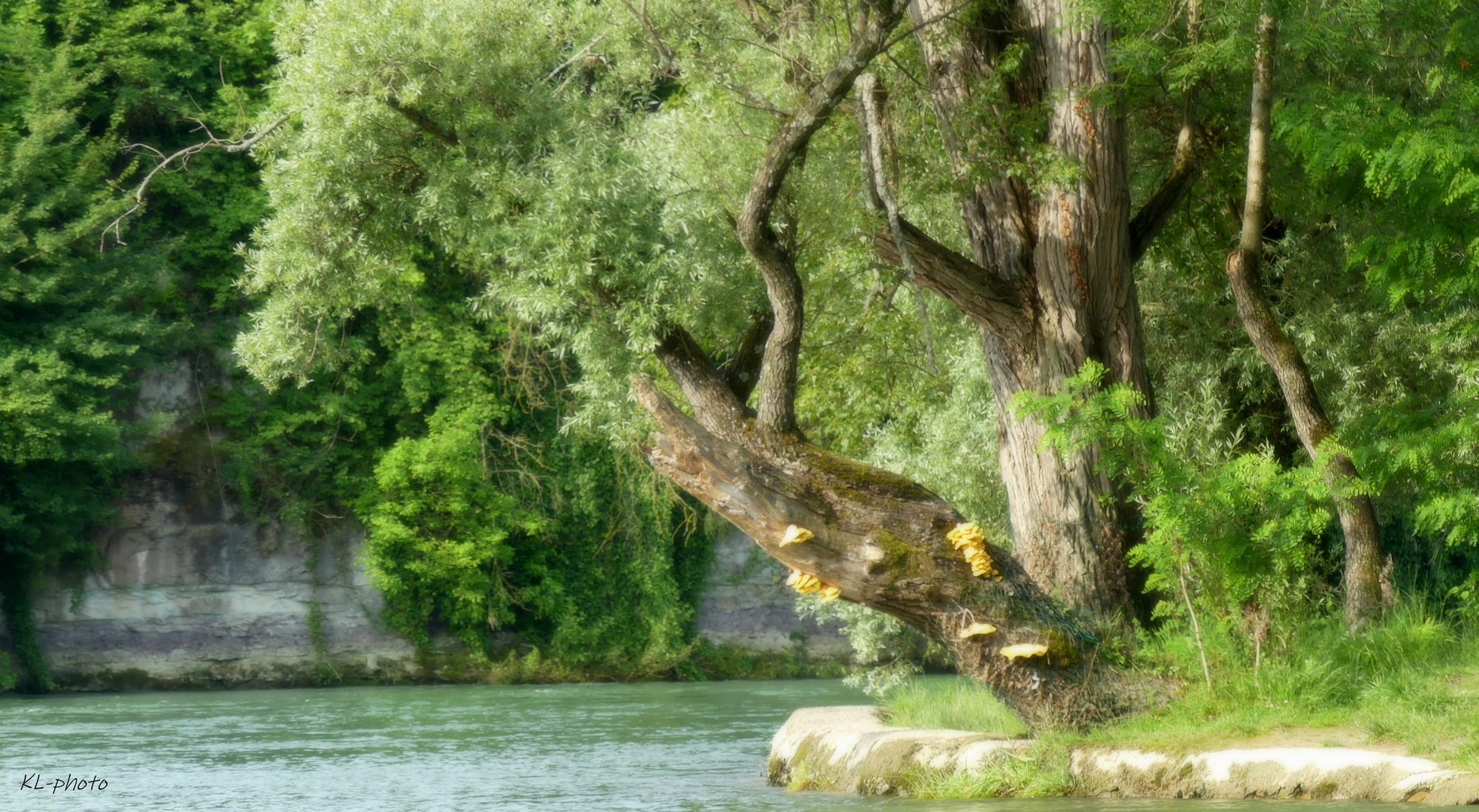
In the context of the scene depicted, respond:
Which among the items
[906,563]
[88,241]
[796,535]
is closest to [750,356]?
[796,535]

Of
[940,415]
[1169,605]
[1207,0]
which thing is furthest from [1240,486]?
[940,415]

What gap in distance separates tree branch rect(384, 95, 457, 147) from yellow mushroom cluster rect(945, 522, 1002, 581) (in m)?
5.24

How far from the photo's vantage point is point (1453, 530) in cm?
951

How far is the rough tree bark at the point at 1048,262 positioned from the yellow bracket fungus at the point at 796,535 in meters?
2.25

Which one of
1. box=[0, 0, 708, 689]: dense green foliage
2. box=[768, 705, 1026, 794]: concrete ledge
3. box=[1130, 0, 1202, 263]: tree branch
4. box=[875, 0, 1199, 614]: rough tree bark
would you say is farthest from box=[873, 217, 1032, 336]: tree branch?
box=[0, 0, 708, 689]: dense green foliage

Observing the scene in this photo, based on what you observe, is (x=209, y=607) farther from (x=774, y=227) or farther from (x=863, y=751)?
(x=863, y=751)

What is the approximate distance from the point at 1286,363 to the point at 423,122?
6.92 m

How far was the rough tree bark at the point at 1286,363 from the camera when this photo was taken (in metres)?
10.1

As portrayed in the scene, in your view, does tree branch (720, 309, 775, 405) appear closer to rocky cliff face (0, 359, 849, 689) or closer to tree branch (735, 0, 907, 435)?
tree branch (735, 0, 907, 435)

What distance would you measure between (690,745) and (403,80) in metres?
7.61

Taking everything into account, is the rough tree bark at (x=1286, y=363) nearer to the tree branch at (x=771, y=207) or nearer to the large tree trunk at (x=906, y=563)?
the large tree trunk at (x=906, y=563)

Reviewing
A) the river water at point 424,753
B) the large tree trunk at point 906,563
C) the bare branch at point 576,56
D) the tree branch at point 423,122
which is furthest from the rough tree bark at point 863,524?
the tree branch at point 423,122

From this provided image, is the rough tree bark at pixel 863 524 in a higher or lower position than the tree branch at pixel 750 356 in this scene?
lower

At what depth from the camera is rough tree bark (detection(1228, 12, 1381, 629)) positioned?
1011cm
